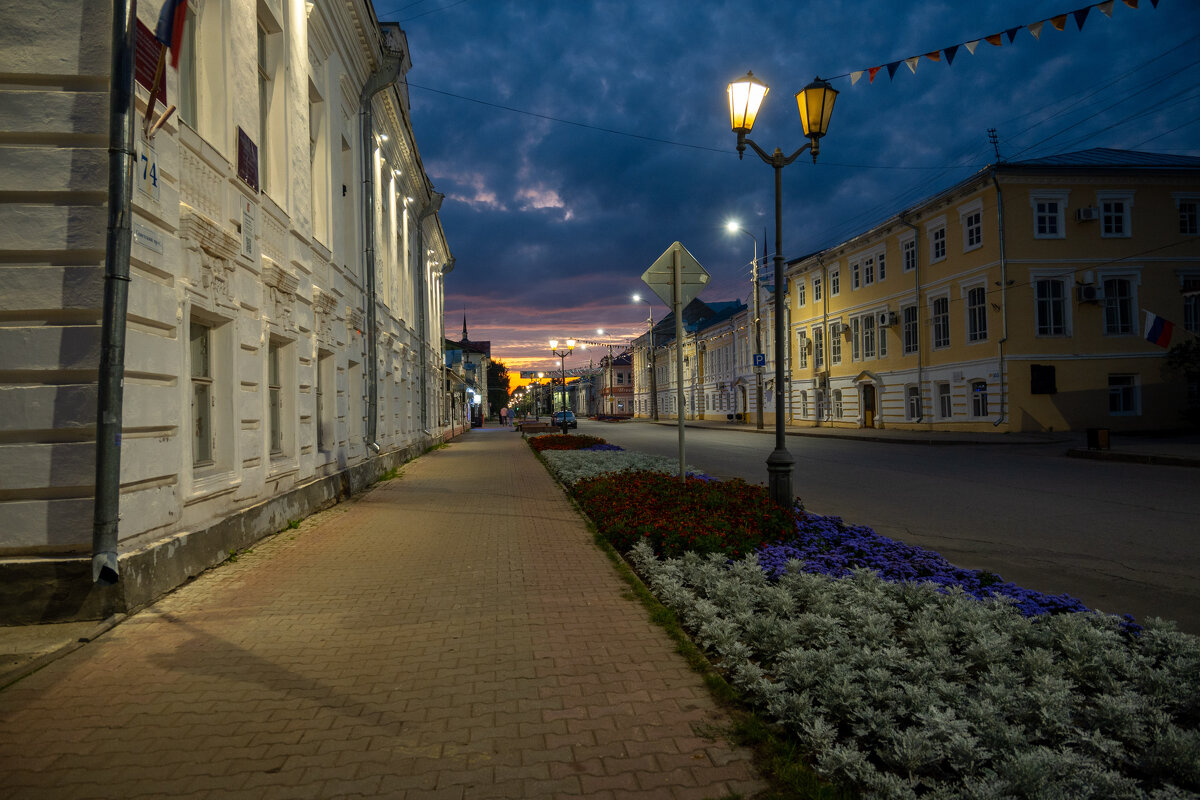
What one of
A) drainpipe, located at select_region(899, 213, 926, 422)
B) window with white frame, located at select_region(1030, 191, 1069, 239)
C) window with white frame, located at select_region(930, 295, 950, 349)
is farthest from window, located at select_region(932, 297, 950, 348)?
window with white frame, located at select_region(1030, 191, 1069, 239)

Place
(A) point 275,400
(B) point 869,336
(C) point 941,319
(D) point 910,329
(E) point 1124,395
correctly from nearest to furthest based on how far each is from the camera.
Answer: (A) point 275,400 < (E) point 1124,395 < (C) point 941,319 < (D) point 910,329 < (B) point 869,336

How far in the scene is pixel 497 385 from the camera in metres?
122

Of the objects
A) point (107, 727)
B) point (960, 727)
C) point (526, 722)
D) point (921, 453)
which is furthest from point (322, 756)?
point (921, 453)

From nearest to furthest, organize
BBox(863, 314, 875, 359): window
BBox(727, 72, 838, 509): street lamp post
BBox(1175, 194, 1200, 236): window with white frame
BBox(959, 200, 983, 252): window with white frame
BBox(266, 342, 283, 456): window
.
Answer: BBox(727, 72, 838, 509): street lamp post, BBox(266, 342, 283, 456): window, BBox(1175, 194, 1200, 236): window with white frame, BBox(959, 200, 983, 252): window with white frame, BBox(863, 314, 875, 359): window

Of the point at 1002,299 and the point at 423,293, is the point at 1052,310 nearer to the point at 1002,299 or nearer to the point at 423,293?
the point at 1002,299

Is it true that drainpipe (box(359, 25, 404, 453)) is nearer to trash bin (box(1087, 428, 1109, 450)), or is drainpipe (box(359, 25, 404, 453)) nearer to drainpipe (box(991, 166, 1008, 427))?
trash bin (box(1087, 428, 1109, 450))

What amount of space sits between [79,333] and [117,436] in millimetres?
845

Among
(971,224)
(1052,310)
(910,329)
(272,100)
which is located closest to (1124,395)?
(1052,310)

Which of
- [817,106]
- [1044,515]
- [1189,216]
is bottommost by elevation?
[1044,515]

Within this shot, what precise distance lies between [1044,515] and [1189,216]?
26.3 m

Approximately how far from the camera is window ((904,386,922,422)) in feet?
109

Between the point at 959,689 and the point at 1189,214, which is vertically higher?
the point at 1189,214

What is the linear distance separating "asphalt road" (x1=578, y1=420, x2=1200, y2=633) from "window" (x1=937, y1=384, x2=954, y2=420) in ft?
39.8

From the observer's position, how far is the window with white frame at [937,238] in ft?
101
